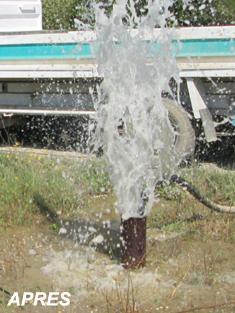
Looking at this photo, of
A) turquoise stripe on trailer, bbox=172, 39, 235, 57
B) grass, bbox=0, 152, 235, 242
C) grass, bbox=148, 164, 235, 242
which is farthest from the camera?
turquoise stripe on trailer, bbox=172, 39, 235, 57

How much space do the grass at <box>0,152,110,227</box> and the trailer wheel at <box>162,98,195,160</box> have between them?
38.1 inches

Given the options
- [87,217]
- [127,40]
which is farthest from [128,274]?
[127,40]

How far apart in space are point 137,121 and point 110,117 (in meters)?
0.19

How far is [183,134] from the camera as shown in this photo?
17.0 feet

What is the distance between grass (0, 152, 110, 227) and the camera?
380cm

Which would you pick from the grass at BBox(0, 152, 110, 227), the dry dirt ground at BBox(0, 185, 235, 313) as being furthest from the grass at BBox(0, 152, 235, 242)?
the dry dirt ground at BBox(0, 185, 235, 313)

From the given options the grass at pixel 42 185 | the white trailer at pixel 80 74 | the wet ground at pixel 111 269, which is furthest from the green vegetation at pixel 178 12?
the wet ground at pixel 111 269

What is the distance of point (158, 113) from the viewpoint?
10.5ft

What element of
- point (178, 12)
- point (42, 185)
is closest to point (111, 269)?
point (42, 185)

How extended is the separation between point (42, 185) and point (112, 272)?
1.61m

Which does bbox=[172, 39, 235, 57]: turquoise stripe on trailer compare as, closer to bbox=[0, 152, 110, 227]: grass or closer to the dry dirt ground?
bbox=[0, 152, 110, 227]: grass

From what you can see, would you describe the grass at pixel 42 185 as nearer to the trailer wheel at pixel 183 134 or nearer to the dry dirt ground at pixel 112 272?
the dry dirt ground at pixel 112 272

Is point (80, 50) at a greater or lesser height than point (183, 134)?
greater

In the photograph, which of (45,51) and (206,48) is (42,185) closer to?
(45,51)
